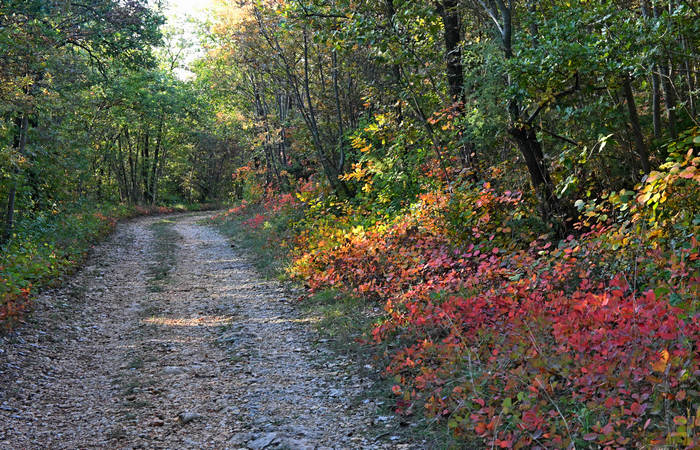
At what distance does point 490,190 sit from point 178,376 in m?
5.12

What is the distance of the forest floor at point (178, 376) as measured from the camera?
4.56 m

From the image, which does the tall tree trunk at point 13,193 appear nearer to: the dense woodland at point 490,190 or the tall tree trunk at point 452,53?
the dense woodland at point 490,190

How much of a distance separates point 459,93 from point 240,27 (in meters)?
9.05

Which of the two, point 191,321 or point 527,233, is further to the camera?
point 191,321

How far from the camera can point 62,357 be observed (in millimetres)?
6637

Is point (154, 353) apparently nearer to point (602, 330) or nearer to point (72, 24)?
point (602, 330)

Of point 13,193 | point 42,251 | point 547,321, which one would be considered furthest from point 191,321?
point 13,193

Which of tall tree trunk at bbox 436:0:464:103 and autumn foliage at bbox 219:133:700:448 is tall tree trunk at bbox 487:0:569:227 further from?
tall tree trunk at bbox 436:0:464:103

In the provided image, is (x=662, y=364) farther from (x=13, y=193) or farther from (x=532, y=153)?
(x=13, y=193)

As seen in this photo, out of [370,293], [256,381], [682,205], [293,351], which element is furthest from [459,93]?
[256,381]

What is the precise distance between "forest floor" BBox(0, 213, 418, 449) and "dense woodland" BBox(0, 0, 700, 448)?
679 mm

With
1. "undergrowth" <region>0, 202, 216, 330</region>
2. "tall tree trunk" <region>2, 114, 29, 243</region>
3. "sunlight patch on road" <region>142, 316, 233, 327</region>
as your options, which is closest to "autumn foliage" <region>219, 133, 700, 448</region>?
"sunlight patch on road" <region>142, 316, 233, 327</region>

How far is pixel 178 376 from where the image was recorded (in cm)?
591

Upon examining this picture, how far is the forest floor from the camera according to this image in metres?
4.56
